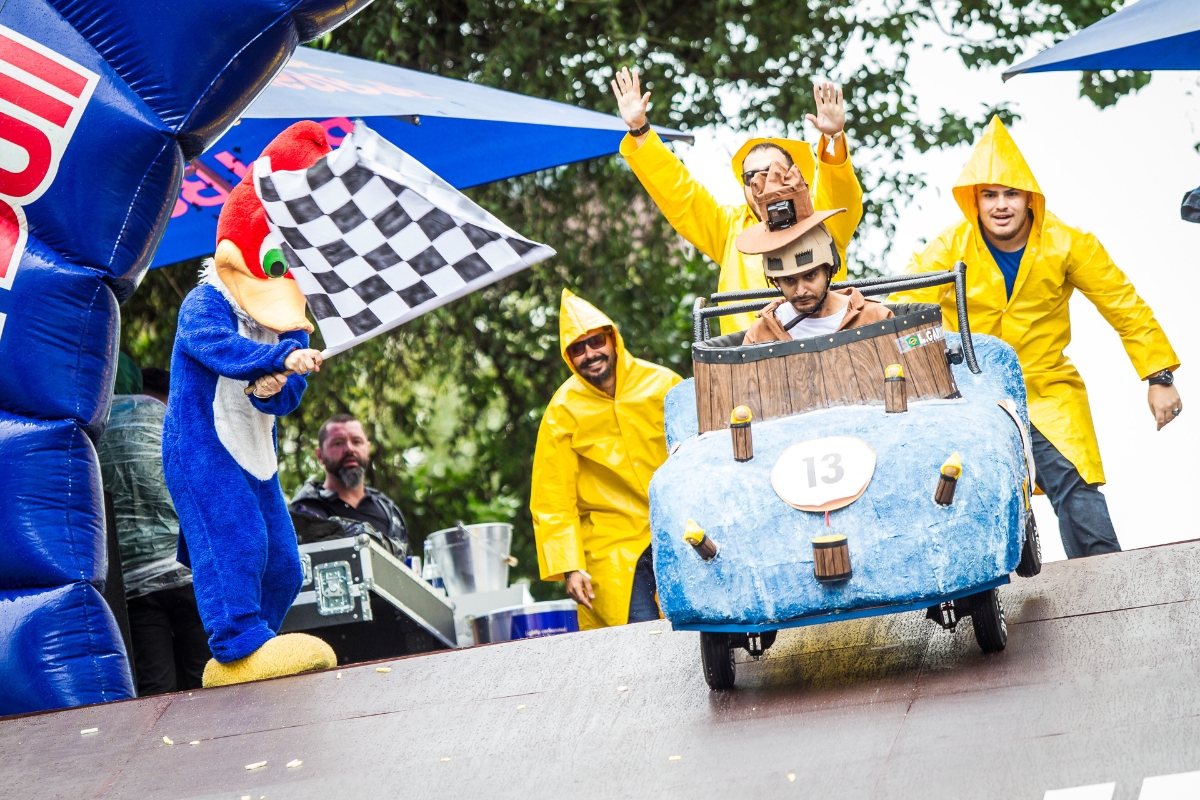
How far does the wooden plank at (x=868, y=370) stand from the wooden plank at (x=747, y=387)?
0.90 feet

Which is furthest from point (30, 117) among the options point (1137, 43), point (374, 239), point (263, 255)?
point (1137, 43)

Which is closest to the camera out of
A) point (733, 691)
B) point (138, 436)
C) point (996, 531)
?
point (996, 531)

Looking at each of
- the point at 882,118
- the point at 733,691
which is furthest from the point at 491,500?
the point at 733,691

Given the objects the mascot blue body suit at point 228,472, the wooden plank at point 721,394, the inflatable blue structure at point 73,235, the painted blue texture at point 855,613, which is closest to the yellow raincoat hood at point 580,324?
the mascot blue body suit at point 228,472

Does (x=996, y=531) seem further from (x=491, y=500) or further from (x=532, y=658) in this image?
(x=491, y=500)

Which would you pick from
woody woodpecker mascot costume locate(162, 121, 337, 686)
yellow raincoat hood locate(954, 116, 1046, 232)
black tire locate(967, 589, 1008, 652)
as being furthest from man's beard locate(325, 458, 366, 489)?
black tire locate(967, 589, 1008, 652)

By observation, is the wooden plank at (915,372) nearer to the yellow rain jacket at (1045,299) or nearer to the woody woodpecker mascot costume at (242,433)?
the yellow rain jacket at (1045,299)

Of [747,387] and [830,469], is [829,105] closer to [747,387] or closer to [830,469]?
[747,387]

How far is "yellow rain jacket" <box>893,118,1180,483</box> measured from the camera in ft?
17.6

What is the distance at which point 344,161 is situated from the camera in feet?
15.7

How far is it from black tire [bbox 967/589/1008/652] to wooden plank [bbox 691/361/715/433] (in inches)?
34.7

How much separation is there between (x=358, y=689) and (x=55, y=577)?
4.11 feet

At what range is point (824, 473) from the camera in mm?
3449

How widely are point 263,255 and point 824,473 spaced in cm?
234
